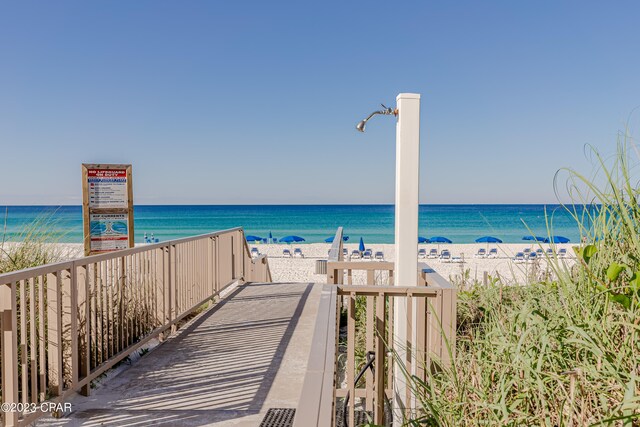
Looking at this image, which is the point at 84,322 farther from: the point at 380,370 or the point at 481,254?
the point at 481,254

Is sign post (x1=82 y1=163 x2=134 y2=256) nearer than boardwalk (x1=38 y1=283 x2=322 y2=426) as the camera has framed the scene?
No

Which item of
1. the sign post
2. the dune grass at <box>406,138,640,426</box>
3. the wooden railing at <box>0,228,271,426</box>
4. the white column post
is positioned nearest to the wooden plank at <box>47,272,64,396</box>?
the wooden railing at <box>0,228,271,426</box>

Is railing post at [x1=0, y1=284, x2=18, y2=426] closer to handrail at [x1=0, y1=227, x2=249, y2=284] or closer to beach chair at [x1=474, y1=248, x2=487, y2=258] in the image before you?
handrail at [x1=0, y1=227, x2=249, y2=284]

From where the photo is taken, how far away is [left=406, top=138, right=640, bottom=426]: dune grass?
1160 mm

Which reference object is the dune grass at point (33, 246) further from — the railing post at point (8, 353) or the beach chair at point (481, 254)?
the beach chair at point (481, 254)

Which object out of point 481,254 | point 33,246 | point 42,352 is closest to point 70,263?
point 42,352

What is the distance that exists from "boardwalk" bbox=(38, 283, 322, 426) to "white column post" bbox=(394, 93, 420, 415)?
1142mm

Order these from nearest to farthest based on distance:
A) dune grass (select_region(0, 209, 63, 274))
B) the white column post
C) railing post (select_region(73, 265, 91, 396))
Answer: the white column post < railing post (select_region(73, 265, 91, 396)) < dune grass (select_region(0, 209, 63, 274))

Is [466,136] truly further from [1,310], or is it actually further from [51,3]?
[1,310]

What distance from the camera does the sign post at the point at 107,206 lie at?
15.7ft

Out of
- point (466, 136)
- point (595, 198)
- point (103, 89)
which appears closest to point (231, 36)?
point (103, 89)

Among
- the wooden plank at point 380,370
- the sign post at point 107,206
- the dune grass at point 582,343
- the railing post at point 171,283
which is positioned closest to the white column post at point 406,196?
the wooden plank at point 380,370

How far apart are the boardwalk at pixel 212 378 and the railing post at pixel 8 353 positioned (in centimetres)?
47

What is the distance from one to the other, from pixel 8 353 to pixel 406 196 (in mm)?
2743
